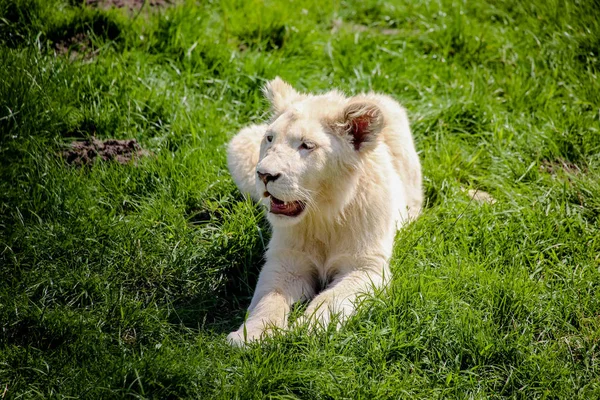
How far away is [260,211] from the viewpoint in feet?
18.6

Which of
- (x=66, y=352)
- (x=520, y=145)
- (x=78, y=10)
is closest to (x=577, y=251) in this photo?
(x=520, y=145)

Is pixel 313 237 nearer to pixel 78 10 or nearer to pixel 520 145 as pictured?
pixel 520 145

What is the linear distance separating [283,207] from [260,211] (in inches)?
38.7

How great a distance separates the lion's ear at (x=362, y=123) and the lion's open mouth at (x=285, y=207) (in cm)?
57

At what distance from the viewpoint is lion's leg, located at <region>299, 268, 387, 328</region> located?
4.44 meters

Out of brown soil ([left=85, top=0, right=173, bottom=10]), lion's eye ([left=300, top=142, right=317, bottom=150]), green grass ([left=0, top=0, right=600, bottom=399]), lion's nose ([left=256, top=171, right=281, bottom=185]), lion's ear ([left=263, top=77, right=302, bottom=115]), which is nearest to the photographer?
green grass ([left=0, top=0, right=600, bottom=399])

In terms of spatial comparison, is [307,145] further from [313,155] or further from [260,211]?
[260,211]

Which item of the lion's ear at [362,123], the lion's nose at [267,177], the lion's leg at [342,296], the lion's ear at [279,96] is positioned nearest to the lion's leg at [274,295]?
the lion's leg at [342,296]

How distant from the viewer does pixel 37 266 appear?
4.87 metres

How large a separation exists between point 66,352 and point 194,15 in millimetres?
4205

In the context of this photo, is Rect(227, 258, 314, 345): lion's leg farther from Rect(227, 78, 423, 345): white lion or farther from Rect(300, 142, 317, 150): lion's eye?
Rect(300, 142, 317, 150): lion's eye

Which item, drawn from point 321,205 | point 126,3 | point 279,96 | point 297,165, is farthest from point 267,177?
point 126,3

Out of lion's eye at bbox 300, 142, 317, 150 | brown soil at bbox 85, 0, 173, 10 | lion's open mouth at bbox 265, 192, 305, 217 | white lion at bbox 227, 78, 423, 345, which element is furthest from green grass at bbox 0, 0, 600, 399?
lion's eye at bbox 300, 142, 317, 150

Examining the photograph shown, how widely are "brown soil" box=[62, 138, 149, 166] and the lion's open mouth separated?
1730 mm
